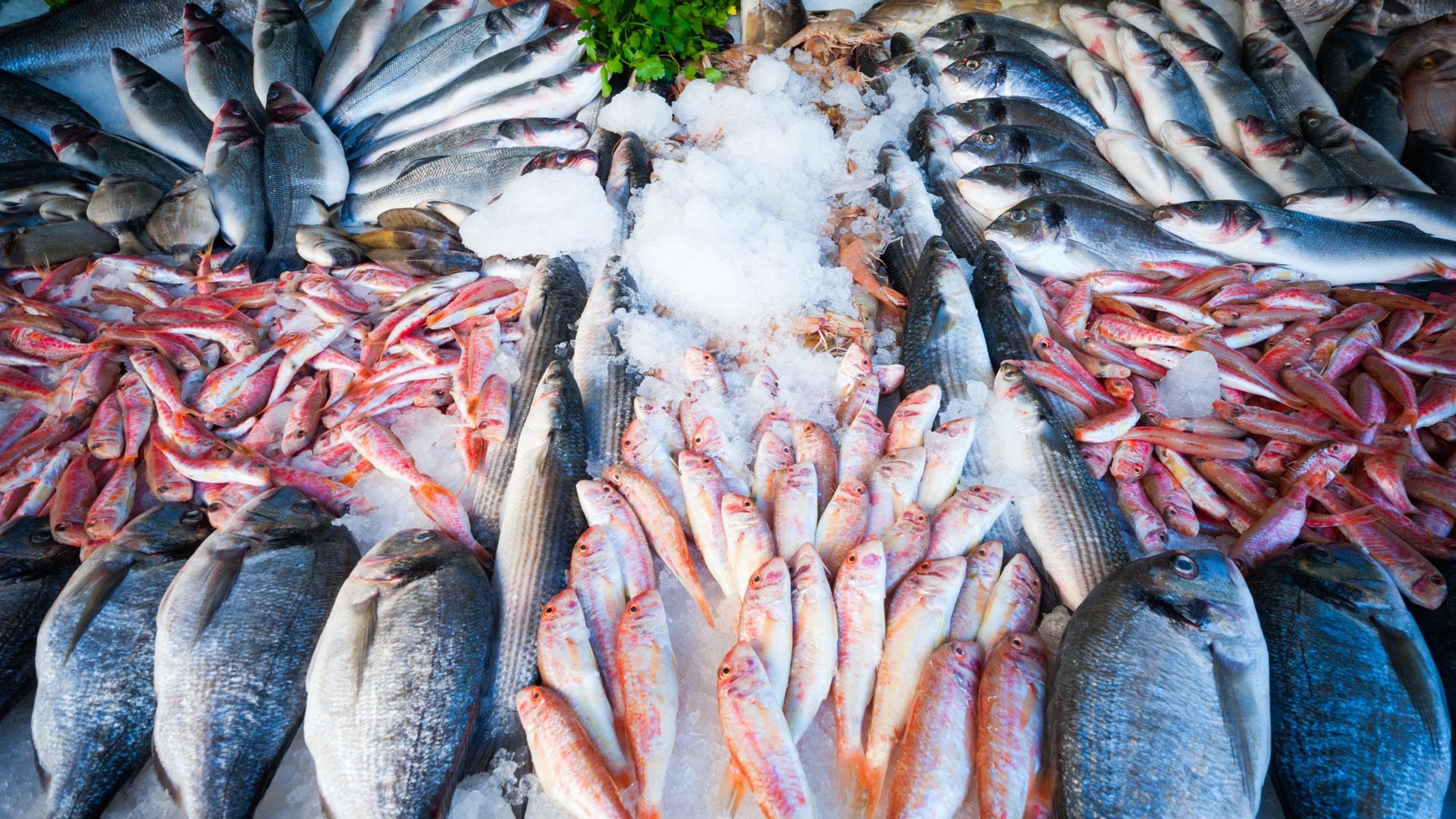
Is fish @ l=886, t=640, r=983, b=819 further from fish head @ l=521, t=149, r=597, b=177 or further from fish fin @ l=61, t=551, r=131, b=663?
fish head @ l=521, t=149, r=597, b=177

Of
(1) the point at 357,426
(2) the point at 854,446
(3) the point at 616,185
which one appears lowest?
(2) the point at 854,446

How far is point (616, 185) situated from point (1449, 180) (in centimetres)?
410

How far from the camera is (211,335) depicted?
272 centimetres

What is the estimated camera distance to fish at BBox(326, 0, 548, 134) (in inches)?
154

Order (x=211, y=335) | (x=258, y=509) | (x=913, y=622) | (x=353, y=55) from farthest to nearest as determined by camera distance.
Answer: (x=353, y=55) < (x=211, y=335) < (x=258, y=509) < (x=913, y=622)

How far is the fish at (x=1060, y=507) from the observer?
6.53 feet

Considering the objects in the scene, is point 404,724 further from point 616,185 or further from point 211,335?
point 616,185

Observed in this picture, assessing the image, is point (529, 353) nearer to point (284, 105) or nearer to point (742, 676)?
point (742, 676)

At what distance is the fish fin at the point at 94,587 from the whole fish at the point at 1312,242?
4.04 meters

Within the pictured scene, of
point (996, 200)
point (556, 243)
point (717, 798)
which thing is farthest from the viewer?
point (996, 200)

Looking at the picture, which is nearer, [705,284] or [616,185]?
[705,284]

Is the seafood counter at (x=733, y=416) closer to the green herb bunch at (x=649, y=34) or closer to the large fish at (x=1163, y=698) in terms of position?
the large fish at (x=1163, y=698)

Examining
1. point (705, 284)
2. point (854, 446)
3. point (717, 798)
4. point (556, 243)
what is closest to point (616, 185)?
point (556, 243)

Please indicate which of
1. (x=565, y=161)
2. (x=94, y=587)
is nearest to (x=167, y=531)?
(x=94, y=587)
